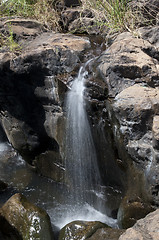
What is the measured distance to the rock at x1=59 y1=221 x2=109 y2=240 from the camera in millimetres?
2954

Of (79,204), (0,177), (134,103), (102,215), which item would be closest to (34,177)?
(0,177)

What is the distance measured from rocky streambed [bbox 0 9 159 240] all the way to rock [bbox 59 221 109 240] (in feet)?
0.04

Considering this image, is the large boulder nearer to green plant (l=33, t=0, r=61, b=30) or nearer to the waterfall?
the waterfall

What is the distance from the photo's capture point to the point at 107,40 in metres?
4.58

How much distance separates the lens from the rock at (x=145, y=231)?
1828 mm

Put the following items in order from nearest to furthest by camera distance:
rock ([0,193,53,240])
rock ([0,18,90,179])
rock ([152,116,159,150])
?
rock ([152,116,159,150])
rock ([0,193,53,240])
rock ([0,18,90,179])

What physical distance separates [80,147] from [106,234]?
1324 mm

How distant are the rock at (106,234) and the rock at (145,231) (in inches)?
34.4

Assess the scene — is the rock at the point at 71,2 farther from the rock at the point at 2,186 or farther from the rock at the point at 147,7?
Result: the rock at the point at 2,186

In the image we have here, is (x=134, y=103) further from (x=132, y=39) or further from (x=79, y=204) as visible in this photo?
(x=79, y=204)

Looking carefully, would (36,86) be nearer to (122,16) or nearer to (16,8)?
(122,16)

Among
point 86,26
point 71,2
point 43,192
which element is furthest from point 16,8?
point 43,192

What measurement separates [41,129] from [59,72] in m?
1.08

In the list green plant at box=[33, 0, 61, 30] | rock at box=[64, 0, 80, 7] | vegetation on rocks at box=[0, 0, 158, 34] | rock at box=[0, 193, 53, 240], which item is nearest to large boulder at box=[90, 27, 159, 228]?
vegetation on rocks at box=[0, 0, 158, 34]
